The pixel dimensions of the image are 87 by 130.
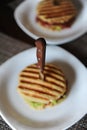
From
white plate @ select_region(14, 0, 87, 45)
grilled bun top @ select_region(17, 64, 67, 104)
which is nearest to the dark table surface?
white plate @ select_region(14, 0, 87, 45)

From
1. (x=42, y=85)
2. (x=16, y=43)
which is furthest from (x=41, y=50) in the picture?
(x=16, y=43)

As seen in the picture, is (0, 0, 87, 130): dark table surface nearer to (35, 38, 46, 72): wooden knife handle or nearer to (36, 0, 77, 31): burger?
(36, 0, 77, 31): burger

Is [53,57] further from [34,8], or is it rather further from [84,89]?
[34,8]

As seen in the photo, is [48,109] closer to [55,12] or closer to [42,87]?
[42,87]

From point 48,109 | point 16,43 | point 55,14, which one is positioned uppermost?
point 55,14

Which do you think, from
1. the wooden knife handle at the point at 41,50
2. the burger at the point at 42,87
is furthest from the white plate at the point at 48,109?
the wooden knife handle at the point at 41,50

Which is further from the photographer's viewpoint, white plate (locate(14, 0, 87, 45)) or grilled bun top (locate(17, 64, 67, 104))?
white plate (locate(14, 0, 87, 45))

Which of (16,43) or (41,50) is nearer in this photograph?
(41,50)

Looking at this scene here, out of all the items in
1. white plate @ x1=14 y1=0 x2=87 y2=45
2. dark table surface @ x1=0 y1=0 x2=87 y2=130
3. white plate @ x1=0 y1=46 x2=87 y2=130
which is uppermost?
white plate @ x1=14 y1=0 x2=87 y2=45

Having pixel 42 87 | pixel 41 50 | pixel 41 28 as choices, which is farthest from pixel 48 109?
pixel 41 28

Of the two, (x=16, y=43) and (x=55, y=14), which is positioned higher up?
(x=55, y=14)
